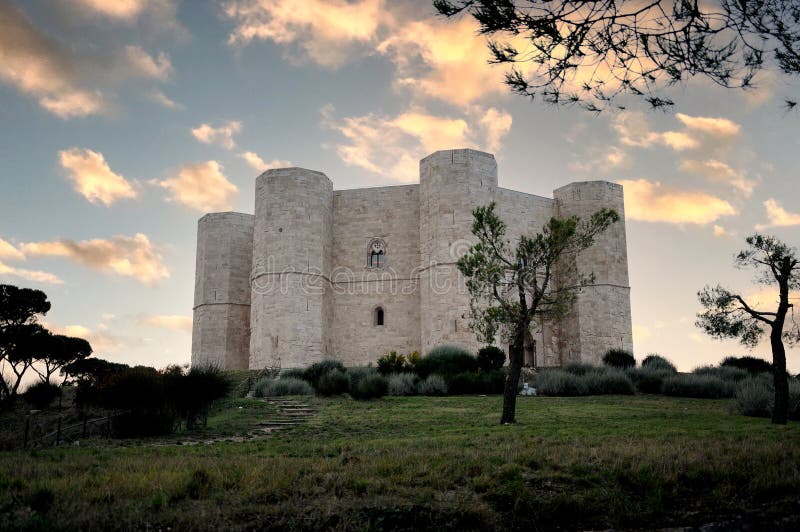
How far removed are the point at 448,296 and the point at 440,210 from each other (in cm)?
350

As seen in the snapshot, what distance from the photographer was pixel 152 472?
6.83 meters

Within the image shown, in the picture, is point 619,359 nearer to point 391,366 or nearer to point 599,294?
point 599,294

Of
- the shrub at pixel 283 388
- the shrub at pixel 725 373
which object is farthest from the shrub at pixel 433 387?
the shrub at pixel 725 373

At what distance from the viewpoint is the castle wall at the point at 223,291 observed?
102 feet

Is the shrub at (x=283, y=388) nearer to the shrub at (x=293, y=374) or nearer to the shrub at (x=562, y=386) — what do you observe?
the shrub at (x=293, y=374)

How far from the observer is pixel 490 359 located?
23359mm

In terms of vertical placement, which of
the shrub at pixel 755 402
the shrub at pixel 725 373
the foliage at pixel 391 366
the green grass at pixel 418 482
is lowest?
the green grass at pixel 418 482

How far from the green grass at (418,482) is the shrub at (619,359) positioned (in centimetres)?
1669

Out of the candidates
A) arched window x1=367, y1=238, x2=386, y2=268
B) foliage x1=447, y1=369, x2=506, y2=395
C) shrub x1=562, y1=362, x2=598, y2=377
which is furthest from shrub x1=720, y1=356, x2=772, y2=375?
arched window x1=367, y1=238, x2=386, y2=268

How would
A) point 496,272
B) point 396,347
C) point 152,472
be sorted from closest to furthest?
point 152,472 < point 496,272 < point 396,347

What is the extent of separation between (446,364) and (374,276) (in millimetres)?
7504

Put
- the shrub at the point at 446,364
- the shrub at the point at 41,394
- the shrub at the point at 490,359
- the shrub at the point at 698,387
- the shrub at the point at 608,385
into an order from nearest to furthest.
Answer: the shrub at the point at 698,387 < the shrub at the point at 608,385 < the shrub at the point at 41,394 < the shrub at the point at 446,364 < the shrub at the point at 490,359

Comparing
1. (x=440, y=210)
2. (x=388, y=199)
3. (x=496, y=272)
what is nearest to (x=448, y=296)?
(x=440, y=210)

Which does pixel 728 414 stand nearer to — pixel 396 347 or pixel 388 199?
pixel 396 347
